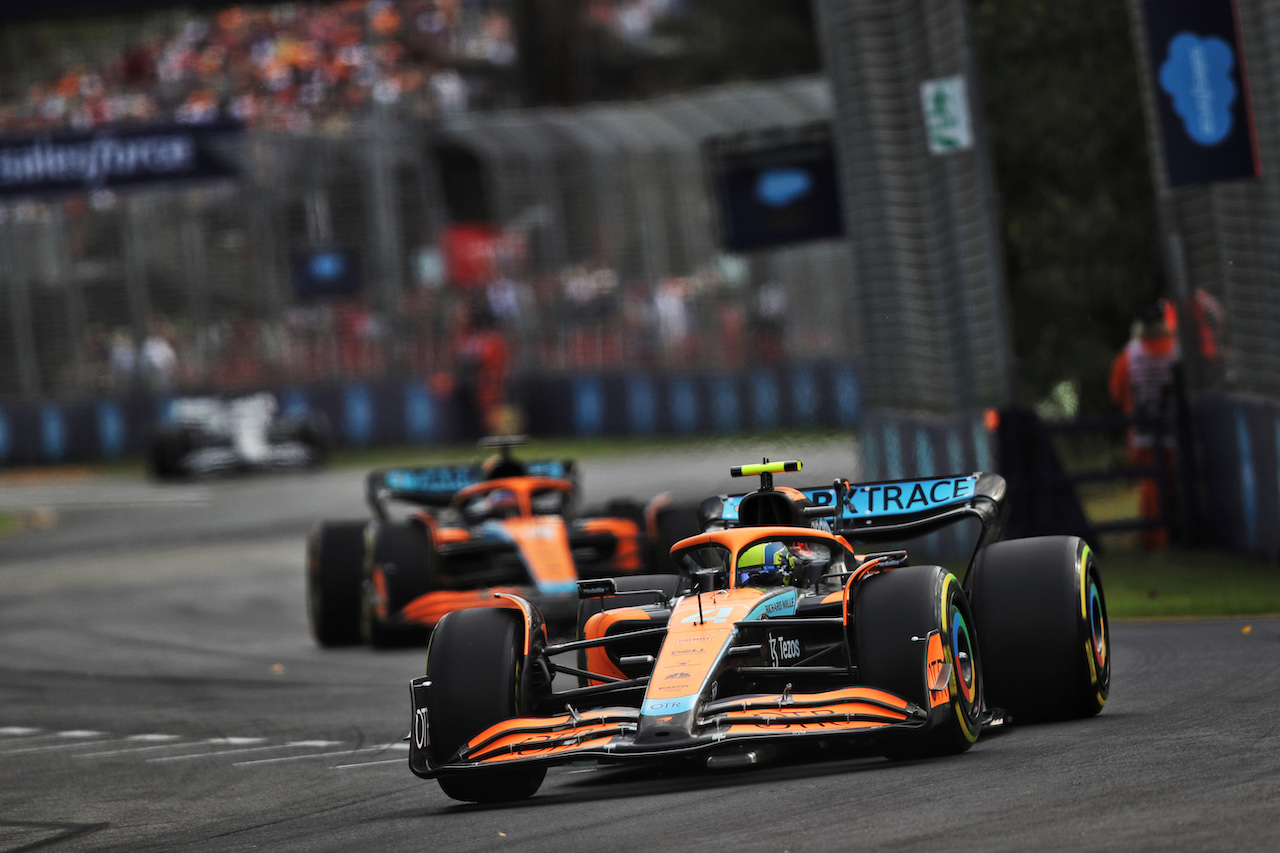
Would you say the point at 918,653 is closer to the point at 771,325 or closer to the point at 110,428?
the point at 771,325

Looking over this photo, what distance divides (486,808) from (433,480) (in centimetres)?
719

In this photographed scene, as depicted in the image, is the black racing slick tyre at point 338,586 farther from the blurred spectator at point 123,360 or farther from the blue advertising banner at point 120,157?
the blurred spectator at point 123,360

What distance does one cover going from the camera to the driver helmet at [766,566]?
813 cm

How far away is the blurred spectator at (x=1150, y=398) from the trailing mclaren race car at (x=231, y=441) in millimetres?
17195

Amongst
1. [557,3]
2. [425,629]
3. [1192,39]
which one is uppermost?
[557,3]

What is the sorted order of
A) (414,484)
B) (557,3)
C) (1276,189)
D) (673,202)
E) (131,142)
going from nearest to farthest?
(1276,189), (414,484), (131,142), (673,202), (557,3)

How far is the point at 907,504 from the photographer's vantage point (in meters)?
9.28

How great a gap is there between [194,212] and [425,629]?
24220mm

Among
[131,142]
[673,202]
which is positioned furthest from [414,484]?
[673,202]

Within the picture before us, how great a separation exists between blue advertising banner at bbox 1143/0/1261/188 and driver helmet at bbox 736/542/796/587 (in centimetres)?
593

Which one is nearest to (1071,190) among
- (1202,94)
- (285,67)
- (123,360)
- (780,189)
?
(780,189)

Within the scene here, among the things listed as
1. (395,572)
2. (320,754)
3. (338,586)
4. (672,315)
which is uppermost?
(672,315)

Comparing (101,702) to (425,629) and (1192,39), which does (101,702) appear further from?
(1192,39)

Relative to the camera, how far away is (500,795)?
7.79m
